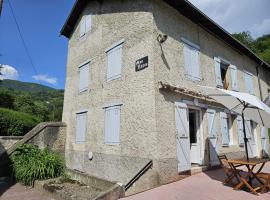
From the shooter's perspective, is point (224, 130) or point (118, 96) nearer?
point (118, 96)

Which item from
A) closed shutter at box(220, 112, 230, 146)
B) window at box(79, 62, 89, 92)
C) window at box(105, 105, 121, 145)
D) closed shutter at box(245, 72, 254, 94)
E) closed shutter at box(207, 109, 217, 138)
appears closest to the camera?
window at box(105, 105, 121, 145)

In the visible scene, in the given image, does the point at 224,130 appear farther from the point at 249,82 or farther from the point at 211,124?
the point at 249,82

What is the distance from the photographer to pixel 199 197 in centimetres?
496

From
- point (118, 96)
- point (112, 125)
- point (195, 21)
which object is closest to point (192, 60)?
point (195, 21)

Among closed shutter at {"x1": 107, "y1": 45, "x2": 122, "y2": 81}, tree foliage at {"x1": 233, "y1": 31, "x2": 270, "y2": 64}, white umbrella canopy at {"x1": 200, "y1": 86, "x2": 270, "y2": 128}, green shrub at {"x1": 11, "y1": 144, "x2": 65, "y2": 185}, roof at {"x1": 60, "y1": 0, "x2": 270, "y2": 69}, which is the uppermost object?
tree foliage at {"x1": 233, "y1": 31, "x2": 270, "y2": 64}

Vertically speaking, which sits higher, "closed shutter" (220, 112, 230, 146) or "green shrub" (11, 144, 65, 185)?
"closed shutter" (220, 112, 230, 146)

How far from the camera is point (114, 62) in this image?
8.59 m

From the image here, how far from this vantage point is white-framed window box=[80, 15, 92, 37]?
36.0 ft

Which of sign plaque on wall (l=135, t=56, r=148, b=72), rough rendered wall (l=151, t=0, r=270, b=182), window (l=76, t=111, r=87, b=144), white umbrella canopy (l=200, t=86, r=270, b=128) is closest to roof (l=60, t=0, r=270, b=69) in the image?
rough rendered wall (l=151, t=0, r=270, b=182)

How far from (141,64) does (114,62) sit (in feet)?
5.91

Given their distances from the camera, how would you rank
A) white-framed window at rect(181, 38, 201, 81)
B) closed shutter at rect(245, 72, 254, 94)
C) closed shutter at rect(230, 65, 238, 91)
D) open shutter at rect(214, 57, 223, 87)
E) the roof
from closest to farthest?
1. the roof
2. white-framed window at rect(181, 38, 201, 81)
3. open shutter at rect(214, 57, 223, 87)
4. closed shutter at rect(230, 65, 238, 91)
5. closed shutter at rect(245, 72, 254, 94)

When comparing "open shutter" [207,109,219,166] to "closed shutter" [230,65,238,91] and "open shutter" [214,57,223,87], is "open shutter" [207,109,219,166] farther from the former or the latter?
"closed shutter" [230,65,238,91]

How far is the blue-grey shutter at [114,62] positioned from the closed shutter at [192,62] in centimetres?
260

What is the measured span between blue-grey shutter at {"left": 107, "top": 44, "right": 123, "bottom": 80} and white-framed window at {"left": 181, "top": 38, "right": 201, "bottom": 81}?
2.57 meters
